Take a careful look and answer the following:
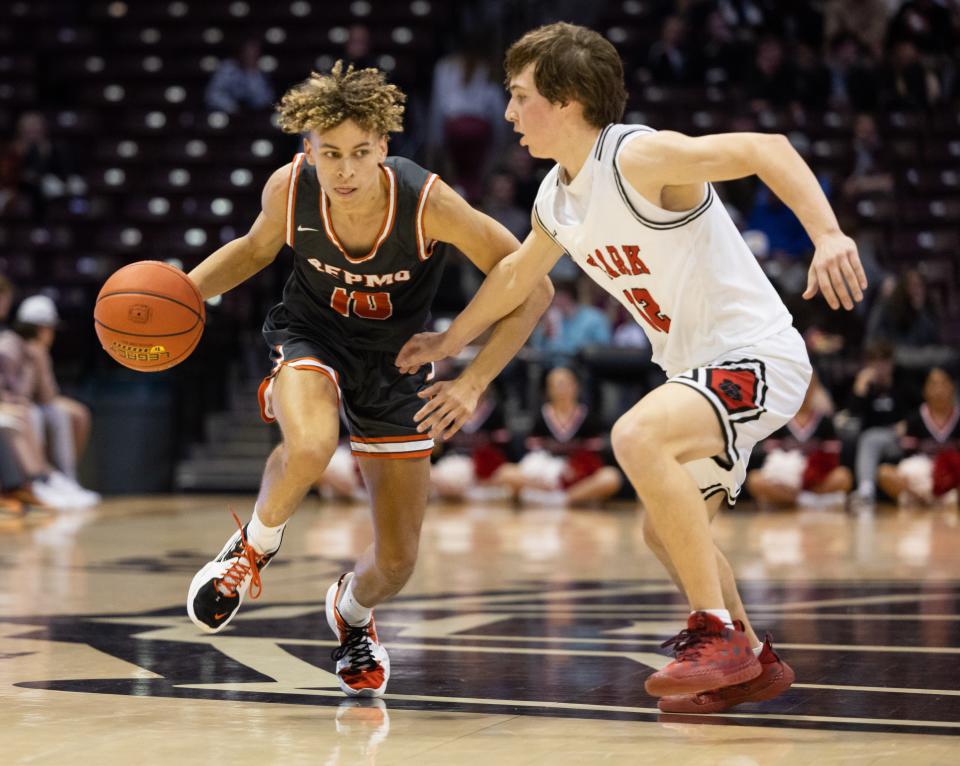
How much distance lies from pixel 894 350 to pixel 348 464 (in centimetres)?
422

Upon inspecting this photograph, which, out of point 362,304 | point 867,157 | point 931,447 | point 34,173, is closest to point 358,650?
point 362,304

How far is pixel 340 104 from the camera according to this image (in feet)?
12.4

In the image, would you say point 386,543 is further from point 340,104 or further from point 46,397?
point 46,397

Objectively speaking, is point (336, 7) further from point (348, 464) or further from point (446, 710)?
point (446, 710)

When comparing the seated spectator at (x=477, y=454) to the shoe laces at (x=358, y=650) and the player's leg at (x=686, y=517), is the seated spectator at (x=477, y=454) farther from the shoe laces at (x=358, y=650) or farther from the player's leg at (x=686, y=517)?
the player's leg at (x=686, y=517)

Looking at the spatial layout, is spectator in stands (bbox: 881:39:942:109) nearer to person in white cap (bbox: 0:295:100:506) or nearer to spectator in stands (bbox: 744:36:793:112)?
spectator in stands (bbox: 744:36:793:112)

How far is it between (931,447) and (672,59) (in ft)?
16.5

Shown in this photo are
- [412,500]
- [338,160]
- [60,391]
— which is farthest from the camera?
[60,391]

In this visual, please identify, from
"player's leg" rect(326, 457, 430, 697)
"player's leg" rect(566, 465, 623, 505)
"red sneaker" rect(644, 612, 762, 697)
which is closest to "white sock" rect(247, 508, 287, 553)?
"player's leg" rect(326, 457, 430, 697)

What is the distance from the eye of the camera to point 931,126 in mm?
12922

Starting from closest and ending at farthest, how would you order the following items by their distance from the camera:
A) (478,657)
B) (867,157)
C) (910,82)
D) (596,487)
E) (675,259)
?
(675,259) → (478,657) → (596,487) → (867,157) → (910,82)

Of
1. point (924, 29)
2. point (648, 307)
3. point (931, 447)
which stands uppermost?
point (924, 29)

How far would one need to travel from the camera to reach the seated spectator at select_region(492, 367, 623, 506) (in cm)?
1120

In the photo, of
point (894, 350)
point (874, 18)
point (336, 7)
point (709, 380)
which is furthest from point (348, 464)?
point (709, 380)
